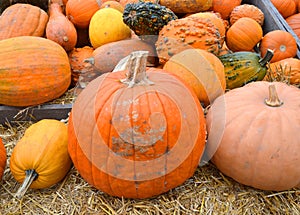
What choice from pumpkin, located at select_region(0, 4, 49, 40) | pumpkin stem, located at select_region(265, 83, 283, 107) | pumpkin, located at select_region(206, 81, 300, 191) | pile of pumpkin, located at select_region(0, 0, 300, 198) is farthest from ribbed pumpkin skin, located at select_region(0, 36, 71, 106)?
pumpkin stem, located at select_region(265, 83, 283, 107)

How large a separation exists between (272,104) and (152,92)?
1.99 ft

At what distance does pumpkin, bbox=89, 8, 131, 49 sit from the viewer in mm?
2666

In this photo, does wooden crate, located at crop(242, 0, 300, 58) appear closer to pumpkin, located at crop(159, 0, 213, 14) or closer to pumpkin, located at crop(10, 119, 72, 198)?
pumpkin, located at crop(159, 0, 213, 14)

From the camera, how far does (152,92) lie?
5.08 feet

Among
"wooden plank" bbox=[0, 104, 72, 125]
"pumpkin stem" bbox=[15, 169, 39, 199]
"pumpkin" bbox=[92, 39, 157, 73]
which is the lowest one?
"wooden plank" bbox=[0, 104, 72, 125]

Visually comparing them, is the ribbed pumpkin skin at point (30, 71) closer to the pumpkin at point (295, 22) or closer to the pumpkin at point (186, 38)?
the pumpkin at point (186, 38)

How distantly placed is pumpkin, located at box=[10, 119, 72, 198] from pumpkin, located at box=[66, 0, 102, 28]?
139cm

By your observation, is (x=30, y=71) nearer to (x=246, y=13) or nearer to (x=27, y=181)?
(x=27, y=181)

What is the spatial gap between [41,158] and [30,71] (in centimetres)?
74

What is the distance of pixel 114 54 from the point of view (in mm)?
2469

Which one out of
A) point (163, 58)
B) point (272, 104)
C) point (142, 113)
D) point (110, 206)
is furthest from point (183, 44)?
point (110, 206)

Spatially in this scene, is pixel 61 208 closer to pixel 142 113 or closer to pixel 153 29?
pixel 142 113

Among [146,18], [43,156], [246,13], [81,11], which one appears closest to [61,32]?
[81,11]

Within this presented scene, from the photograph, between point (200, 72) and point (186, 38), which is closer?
point (200, 72)
